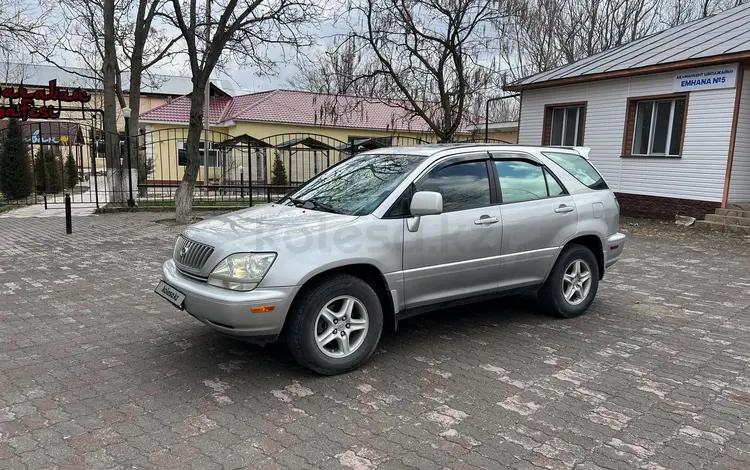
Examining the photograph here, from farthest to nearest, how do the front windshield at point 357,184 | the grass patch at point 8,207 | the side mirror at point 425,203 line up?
the grass patch at point 8,207, the front windshield at point 357,184, the side mirror at point 425,203

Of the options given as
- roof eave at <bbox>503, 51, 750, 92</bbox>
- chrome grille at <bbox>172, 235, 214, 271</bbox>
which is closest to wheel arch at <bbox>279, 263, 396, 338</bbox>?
chrome grille at <bbox>172, 235, 214, 271</bbox>

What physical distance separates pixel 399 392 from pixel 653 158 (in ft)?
40.7

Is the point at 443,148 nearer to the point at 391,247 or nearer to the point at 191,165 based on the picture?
the point at 391,247

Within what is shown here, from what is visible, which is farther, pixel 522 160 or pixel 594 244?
pixel 594 244

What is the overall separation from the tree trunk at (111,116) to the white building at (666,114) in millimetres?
12992

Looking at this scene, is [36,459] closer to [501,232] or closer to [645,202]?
[501,232]

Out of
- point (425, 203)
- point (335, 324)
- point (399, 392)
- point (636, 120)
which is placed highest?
point (636, 120)

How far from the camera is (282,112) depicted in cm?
2878

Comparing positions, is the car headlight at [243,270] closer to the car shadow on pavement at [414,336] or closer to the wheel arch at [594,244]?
the car shadow on pavement at [414,336]

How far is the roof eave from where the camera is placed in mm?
11393

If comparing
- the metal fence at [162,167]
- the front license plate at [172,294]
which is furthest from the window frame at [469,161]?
the metal fence at [162,167]

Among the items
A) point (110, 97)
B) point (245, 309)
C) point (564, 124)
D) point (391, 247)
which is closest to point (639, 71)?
point (564, 124)

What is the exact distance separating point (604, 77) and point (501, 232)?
11558 mm

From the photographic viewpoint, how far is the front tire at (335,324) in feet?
12.3
